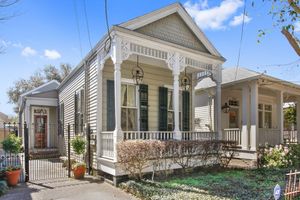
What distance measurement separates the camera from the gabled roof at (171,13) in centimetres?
808

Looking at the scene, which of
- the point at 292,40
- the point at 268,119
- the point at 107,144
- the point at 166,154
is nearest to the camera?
the point at 292,40

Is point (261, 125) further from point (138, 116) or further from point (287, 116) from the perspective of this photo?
point (138, 116)

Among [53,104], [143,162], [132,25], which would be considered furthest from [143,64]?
[53,104]

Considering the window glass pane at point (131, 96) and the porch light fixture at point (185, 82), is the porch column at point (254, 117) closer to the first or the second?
the porch light fixture at point (185, 82)

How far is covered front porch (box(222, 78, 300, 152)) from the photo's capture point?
10.8 meters

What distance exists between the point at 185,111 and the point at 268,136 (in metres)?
4.57

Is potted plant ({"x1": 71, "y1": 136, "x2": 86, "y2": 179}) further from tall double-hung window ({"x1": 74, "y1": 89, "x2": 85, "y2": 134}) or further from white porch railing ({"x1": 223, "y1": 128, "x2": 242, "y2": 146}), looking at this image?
white porch railing ({"x1": 223, "y1": 128, "x2": 242, "y2": 146})

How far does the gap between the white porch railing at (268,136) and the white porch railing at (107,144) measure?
743 centimetres

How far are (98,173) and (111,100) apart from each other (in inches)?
102

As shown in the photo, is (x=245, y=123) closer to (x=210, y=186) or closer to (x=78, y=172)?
(x=210, y=186)

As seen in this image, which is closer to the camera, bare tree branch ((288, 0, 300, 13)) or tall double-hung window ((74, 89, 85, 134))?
bare tree branch ((288, 0, 300, 13))

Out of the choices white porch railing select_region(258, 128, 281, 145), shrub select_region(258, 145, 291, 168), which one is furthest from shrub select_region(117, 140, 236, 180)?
white porch railing select_region(258, 128, 281, 145)

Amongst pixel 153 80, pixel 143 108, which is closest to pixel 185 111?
pixel 153 80

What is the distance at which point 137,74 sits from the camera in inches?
369
